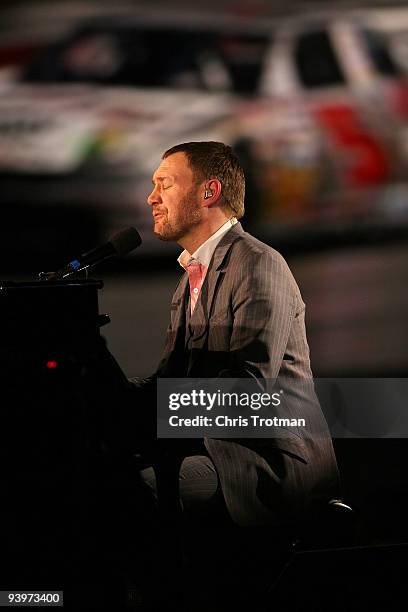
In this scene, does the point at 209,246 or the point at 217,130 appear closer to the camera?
the point at 209,246

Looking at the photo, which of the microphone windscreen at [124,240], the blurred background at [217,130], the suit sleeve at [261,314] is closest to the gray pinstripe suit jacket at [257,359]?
the suit sleeve at [261,314]

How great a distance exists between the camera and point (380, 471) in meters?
3.58

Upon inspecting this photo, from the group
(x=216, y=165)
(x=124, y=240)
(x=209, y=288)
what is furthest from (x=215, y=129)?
(x=124, y=240)

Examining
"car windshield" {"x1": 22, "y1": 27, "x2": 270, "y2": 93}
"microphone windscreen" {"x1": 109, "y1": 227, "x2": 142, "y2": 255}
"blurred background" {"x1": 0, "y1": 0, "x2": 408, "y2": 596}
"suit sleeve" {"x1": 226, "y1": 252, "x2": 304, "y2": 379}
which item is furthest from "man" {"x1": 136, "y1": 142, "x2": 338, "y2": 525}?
"car windshield" {"x1": 22, "y1": 27, "x2": 270, "y2": 93}

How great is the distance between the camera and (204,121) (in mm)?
4055

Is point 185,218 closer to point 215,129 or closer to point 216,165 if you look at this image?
point 216,165

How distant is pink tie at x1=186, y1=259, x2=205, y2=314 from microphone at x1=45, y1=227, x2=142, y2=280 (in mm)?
200

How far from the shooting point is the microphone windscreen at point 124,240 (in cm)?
222

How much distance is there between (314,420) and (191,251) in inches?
19.3

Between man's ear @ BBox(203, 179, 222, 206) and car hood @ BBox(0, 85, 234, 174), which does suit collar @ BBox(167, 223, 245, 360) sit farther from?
car hood @ BBox(0, 85, 234, 174)

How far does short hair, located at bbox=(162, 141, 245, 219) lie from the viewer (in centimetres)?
240

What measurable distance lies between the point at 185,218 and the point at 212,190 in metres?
0.09

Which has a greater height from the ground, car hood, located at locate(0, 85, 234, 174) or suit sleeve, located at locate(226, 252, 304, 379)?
car hood, located at locate(0, 85, 234, 174)

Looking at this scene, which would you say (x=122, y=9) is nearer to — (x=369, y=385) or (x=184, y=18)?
(x=184, y=18)
